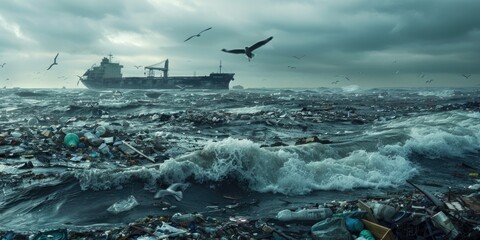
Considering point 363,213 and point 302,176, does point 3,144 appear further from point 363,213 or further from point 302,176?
point 363,213

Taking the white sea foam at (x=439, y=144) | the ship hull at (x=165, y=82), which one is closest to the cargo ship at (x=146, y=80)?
the ship hull at (x=165, y=82)

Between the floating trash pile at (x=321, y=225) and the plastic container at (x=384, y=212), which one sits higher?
the plastic container at (x=384, y=212)

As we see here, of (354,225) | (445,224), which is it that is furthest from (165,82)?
(445,224)

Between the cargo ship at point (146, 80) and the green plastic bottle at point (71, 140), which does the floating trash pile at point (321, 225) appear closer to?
the green plastic bottle at point (71, 140)

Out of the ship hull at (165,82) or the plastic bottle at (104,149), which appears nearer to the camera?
the plastic bottle at (104,149)

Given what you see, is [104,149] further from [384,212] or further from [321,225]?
[384,212]

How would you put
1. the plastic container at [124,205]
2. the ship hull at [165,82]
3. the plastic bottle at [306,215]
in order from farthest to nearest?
the ship hull at [165,82] < the plastic container at [124,205] < the plastic bottle at [306,215]

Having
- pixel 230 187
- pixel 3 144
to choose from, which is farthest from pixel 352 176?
pixel 3 144
